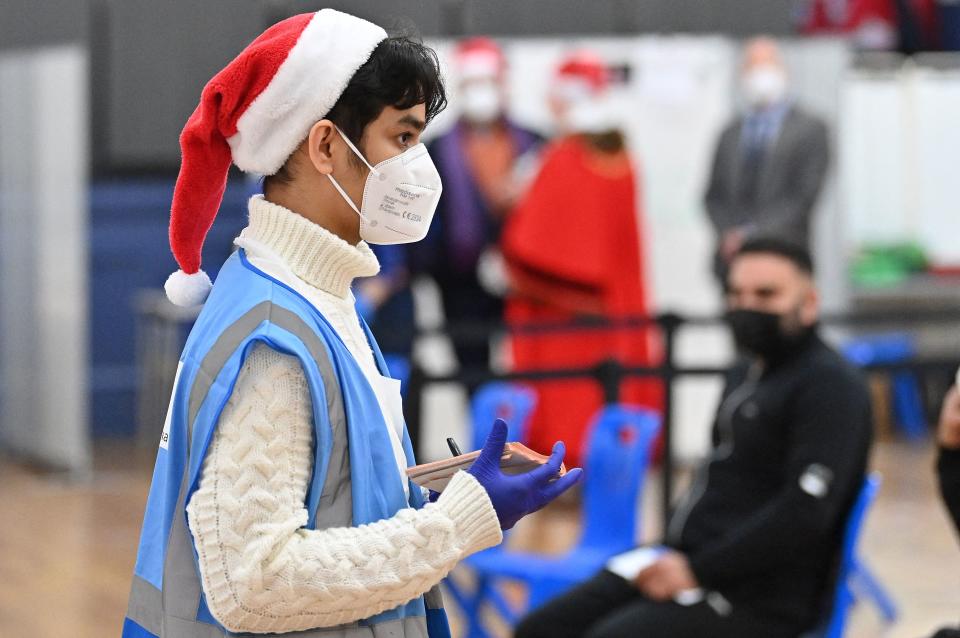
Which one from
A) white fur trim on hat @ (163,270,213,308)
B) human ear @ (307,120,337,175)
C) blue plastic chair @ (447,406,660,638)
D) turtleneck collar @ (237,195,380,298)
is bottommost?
blue plastic chair @ (447,406,660,638)

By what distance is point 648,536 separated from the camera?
6152mm

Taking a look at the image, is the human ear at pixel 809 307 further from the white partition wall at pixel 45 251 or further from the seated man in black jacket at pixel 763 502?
the white partition wall at pixel 45 251

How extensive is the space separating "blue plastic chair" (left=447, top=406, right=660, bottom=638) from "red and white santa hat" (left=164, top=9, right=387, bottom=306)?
8.65 ft

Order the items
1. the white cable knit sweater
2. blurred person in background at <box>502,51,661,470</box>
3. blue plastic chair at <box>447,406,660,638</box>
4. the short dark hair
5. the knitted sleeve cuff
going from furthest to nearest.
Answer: blurred person in background at <box>502,51,661,470</box>
blue plastic chair at <box>447,406,660,638</box>
the short dark hair
the knitted sleeve cuff
the white cable knit sweater

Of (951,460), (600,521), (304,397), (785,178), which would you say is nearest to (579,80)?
(785,178)

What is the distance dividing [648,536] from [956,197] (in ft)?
12.5

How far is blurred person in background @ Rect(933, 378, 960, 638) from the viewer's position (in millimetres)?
3045

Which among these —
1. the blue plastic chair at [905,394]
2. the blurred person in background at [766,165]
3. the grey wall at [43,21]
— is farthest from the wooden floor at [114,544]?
the grey wall at [43,21]

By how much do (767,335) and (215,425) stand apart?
2.48 m

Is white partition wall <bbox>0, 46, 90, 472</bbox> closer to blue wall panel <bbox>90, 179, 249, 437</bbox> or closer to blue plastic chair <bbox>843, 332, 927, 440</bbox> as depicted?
blue wall panel <bbox>90, 179, 249, 437</bbox>

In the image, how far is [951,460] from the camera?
3076 millimetres

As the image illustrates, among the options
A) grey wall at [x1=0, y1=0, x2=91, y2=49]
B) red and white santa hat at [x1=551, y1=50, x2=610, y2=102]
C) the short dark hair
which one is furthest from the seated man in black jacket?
grey wall at [x1=0, y1=0, x2=91, y2=49]

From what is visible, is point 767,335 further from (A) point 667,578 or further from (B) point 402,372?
(B) point 402,372

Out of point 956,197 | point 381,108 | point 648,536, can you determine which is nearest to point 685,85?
point 956,197
